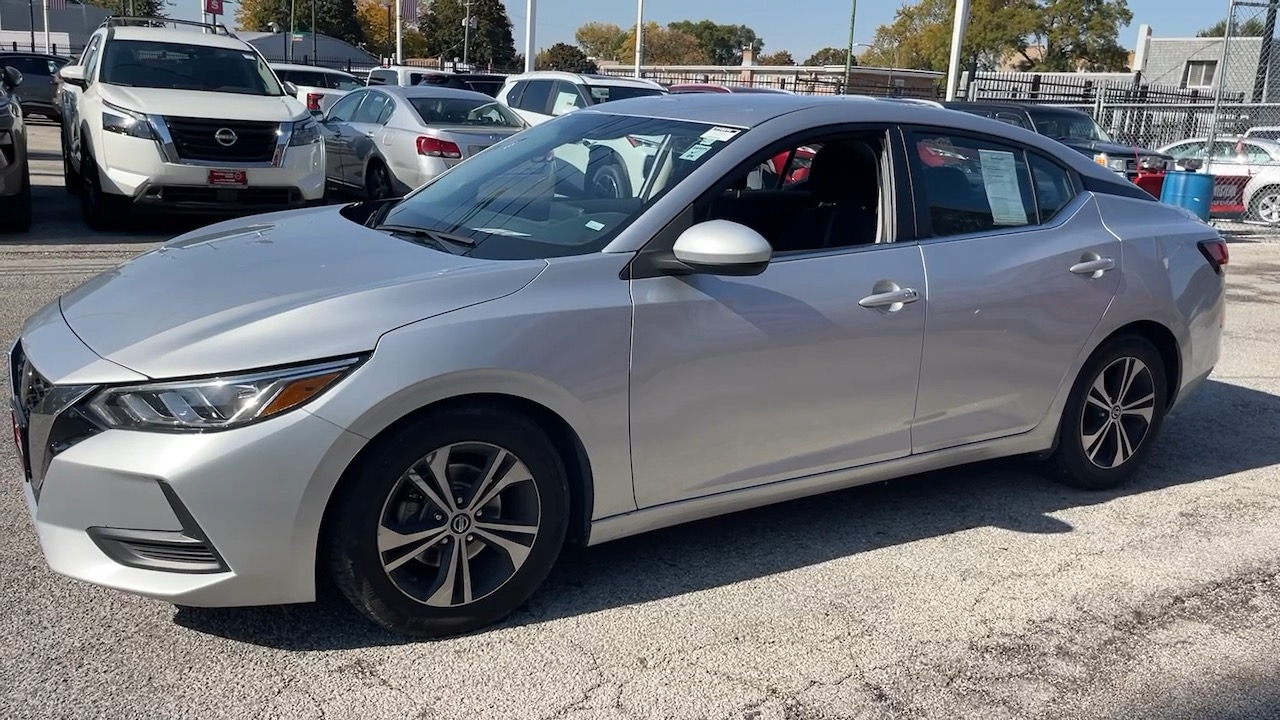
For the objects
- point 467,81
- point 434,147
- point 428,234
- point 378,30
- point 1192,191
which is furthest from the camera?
point 378,30

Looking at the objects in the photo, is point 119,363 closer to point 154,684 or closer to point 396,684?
point 154,684

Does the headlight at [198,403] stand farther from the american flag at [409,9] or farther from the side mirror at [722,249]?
the american flag at [409,9]

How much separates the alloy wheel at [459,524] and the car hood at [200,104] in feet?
25.7

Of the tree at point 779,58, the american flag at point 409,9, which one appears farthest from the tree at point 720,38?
the american flag at point 409,9

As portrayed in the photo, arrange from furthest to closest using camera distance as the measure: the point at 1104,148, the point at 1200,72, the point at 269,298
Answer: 1. the point at 1200,72
2. the point at 1104,148
3. the point at 269,298

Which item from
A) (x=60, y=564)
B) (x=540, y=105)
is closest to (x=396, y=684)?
(x=60, y=564)

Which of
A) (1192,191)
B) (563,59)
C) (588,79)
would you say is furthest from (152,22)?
(563,59)

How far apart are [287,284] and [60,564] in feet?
3.24

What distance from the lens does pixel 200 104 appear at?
1023cm

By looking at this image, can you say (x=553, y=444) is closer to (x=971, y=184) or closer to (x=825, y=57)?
(x=971, y=184)

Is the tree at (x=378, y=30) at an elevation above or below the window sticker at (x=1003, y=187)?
above

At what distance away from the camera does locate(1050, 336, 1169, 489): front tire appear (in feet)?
15.9

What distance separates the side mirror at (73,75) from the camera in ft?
36.0

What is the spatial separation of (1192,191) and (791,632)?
13675 millimetres
